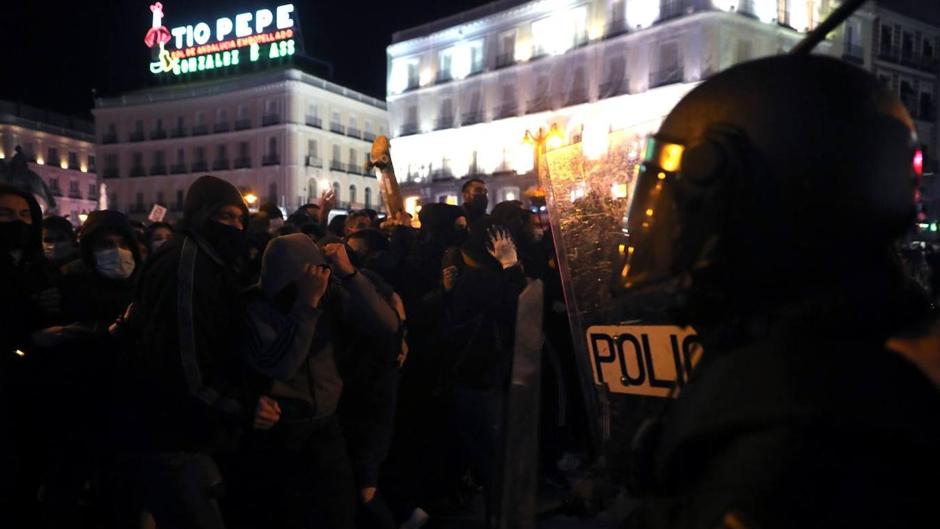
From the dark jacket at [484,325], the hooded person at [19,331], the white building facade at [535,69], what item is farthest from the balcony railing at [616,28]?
the hooded person at [19,331]

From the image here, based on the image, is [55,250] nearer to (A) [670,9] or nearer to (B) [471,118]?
(A) [670,9]

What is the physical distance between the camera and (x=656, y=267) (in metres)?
1.41

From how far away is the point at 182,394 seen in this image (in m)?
2.95

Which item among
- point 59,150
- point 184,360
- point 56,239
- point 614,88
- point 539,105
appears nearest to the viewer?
point 184,360

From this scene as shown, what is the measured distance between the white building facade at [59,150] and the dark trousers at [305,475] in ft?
200

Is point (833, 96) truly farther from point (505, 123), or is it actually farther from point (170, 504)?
point (505, 123)

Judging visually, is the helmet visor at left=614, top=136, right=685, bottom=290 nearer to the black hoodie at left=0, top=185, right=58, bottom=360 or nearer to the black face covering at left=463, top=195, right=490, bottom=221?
the black hoodie at left=0, top=185, right=58, bottom=360

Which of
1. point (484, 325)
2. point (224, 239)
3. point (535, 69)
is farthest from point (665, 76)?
point (224, 239)

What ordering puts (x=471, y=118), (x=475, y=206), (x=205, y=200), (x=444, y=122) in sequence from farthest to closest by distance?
(x=444, y=122) → (x=471, y=118) → (x=475, y=206) → (x=205, y=200)

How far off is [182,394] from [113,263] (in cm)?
144

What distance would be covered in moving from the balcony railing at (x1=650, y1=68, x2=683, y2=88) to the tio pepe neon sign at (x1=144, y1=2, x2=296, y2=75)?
1115 inches

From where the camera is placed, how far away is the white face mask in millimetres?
Result: 4035

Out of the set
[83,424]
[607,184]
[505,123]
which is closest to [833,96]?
[607,184]

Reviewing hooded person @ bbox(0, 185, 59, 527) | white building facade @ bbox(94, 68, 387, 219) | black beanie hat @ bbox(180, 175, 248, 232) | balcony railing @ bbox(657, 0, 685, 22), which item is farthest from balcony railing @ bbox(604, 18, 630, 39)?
black beanie hat @ bbox(180, 175, 248, 232)
